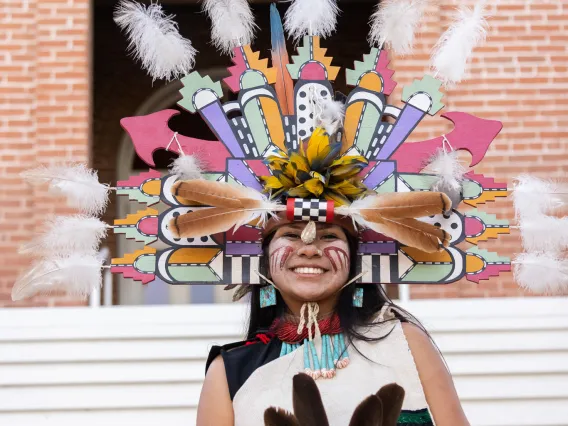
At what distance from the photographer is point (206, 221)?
8.41ft

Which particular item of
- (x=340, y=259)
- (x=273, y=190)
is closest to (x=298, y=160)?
(x=273, y=190)

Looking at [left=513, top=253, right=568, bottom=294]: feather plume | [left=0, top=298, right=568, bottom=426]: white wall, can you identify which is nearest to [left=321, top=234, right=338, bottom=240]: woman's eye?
[left=513, top=253, right=568, bottom=294]: feather plume

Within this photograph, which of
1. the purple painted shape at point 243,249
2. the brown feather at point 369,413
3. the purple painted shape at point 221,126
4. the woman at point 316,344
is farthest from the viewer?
the purple painted shape at point 221,126

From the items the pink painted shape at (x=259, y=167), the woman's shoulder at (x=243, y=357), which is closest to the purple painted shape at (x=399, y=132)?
the pink painted shape at (x=259, y=167)

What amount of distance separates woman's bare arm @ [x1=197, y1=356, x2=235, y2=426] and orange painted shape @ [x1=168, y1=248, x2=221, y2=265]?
312 mm

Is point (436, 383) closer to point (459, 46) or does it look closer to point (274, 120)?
point (274, 120)

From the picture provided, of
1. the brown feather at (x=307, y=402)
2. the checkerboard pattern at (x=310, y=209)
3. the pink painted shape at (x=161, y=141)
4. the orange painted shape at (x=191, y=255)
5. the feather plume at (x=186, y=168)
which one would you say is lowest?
the brown feather at (x=307, y=402)

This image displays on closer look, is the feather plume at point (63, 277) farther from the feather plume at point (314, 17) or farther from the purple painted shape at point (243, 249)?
the feather plume at point (314, 17)

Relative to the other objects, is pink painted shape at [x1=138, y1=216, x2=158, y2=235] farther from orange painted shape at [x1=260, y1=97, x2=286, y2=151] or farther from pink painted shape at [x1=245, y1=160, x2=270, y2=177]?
orange painted shape at [x1=260, y1=97, x2=286, y2=151]

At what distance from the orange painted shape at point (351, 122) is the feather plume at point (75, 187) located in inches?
31.4

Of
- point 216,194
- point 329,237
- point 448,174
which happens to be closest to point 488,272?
point 448,174

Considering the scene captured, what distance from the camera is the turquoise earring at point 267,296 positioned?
104 inches

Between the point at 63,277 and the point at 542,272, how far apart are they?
1540 mm

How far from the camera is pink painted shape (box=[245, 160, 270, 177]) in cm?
271
